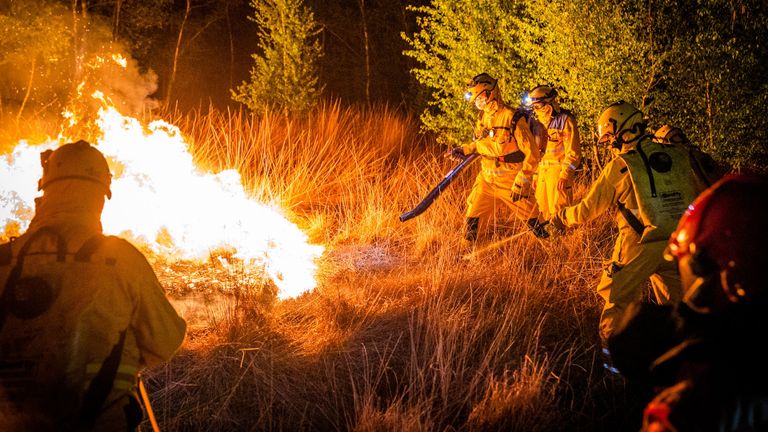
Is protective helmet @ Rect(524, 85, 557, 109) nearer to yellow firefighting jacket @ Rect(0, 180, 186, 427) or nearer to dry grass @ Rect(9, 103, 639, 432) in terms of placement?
dry grass @ Rect(9, 103, 639, 432)

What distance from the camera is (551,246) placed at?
655 centimetres

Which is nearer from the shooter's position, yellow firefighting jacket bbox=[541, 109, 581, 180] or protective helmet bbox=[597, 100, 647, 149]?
protective helmet bbox=[597, 100, 647, 149]

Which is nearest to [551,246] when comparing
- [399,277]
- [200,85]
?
[399,277]

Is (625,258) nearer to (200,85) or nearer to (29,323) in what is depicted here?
(29,323)

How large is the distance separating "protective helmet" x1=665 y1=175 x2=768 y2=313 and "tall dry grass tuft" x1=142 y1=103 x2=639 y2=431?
220 cm

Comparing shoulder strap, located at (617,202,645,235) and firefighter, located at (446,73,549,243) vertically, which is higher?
firefighter, located at (446,73,549,243)

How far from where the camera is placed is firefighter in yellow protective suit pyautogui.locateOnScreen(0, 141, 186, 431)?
7.04ft

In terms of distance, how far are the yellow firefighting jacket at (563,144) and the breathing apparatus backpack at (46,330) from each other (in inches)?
221

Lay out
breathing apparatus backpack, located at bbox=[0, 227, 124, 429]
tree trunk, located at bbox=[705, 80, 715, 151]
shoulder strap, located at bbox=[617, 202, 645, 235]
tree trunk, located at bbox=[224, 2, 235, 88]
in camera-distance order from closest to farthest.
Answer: breathing apparatus backpack, located at bbox=[0, 227, 124, 429] < shoulder strap, located at bbox=[617, 202, 645, 235] < tree trunk, located at bbox=[705, 80, 715, 151] < tree trunk, located at bbox=[224, 2, 235, 88]

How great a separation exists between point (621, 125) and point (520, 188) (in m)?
2.24

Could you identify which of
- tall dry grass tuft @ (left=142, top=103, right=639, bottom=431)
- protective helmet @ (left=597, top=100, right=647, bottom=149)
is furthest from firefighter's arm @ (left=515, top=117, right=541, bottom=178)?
protective helmet @ (left=597, top=100, right=647, bottom=149)

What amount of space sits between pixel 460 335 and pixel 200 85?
894 inches

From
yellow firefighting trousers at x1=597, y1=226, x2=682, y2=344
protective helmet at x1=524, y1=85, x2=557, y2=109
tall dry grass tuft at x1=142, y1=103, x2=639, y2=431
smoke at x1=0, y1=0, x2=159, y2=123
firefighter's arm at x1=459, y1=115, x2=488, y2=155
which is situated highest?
smoke at x1=0, y1=0, x2=159, y2=123

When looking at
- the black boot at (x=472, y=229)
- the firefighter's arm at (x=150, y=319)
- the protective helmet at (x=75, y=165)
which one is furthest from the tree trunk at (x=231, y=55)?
the firefighter's arm at (x=150, y=319)
